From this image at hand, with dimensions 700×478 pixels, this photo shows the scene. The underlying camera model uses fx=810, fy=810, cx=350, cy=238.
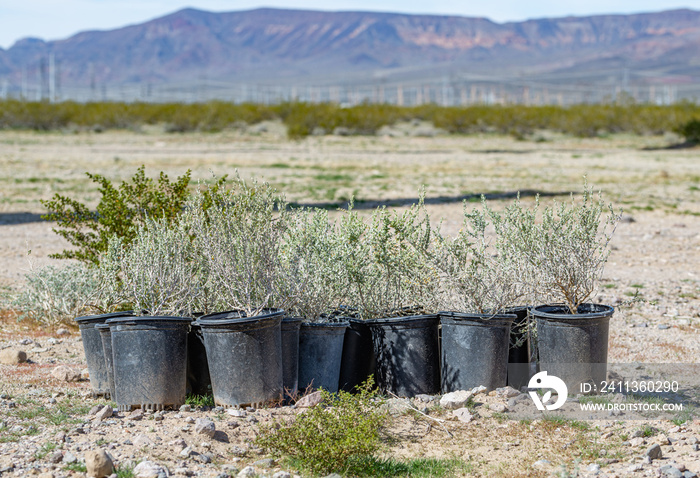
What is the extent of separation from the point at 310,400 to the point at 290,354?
1.08 ft

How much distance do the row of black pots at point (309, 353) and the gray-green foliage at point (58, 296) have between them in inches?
73.1

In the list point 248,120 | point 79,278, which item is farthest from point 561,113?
point 79,278

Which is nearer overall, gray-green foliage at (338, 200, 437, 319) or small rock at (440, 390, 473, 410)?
small rock at (440, 390, 473, 410)

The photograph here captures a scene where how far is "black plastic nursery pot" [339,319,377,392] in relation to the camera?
18.3 ft

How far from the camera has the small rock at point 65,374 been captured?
19.3 feet

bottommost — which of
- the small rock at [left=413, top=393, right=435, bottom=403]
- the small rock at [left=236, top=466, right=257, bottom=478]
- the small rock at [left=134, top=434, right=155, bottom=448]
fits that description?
the small rock at [left=413, top=393, right=435, bottom=403]

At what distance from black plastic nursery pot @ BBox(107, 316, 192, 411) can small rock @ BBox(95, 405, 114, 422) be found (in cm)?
16

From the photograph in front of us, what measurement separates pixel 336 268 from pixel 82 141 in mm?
34325

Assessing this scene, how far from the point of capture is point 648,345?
693 centimetres

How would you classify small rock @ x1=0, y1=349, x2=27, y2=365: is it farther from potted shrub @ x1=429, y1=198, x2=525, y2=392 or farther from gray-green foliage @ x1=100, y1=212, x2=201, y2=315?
potted shrub @ x1=429, y1=198, x2=525, y2=392

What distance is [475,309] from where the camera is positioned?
18.1 feet

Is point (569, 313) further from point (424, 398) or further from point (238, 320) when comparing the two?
point (238, 320)

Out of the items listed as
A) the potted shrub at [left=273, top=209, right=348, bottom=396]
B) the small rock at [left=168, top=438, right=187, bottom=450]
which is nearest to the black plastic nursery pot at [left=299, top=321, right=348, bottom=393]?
the potted shrub at [left=273, top=209, right=348, bottom=396]

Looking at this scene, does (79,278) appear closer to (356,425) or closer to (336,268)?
(336,268)
